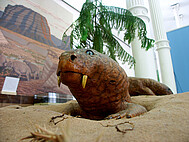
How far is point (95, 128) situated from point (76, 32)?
2590mm

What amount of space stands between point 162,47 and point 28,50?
20.7ft

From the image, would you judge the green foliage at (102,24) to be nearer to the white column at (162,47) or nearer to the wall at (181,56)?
the white column at (162,47)

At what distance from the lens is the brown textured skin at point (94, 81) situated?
1.11 m

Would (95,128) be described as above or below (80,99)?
below

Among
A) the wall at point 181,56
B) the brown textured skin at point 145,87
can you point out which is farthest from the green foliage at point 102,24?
the wall at point 181,56

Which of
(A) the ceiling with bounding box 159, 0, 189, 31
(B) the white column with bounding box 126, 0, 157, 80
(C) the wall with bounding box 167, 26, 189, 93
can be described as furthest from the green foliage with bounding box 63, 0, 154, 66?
(A) the ceiling with bounding box 159, 0, 189, 31

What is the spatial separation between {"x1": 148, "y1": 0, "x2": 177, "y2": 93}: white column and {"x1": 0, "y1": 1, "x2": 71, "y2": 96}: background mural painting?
497cm

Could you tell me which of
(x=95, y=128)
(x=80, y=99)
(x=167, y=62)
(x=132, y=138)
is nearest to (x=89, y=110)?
(x=80, y=99)

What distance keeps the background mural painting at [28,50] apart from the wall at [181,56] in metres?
6.95

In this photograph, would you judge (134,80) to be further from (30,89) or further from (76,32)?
(30,89)

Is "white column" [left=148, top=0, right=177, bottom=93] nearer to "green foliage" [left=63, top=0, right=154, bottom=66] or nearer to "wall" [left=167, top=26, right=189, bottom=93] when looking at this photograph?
"wall" [left=167, top=26, right=189, bottom=93]

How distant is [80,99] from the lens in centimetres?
136

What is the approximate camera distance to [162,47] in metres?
7.11

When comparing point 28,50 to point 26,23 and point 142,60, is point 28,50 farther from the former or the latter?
point 142,60
